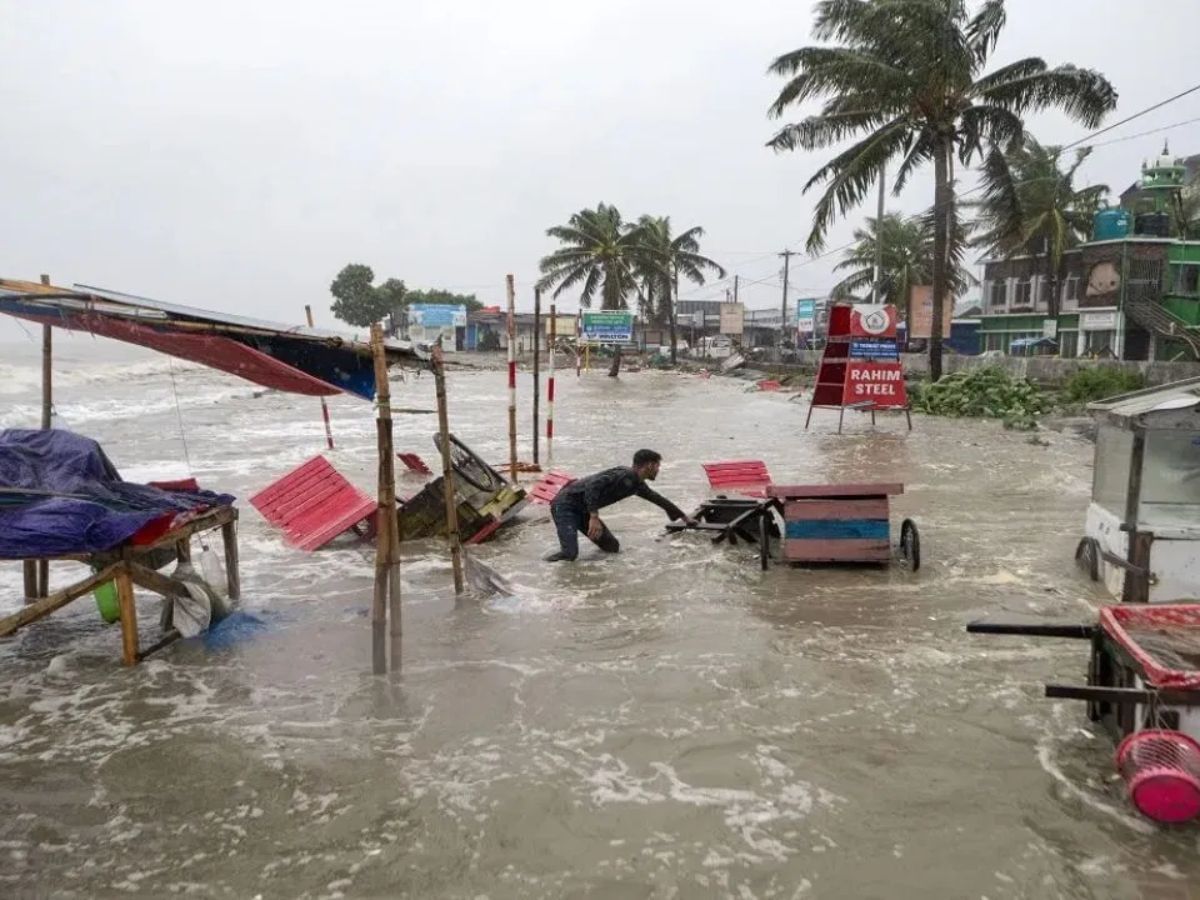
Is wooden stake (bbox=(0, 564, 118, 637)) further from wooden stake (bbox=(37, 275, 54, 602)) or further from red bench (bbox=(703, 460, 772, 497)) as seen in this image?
red bench (bbox=(703, 460, 772, 497))

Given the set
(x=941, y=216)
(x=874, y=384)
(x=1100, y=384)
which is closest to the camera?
(x=874, y=384)

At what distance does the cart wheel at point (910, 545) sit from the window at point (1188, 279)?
31925 millimetres

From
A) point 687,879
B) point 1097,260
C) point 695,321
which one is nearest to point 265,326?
point 687,879

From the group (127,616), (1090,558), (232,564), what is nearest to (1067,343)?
(1090,558)

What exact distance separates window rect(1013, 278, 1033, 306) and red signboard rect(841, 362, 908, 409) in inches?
1107

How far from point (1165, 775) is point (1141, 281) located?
3524 centimetres

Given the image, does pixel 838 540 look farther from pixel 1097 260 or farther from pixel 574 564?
pixel 1097 260

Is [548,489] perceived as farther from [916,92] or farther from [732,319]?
[732,319]

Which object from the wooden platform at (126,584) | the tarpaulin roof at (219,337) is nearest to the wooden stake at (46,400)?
the tarpaulin roof at (219,337)

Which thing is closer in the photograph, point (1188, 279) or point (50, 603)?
point (50, 603)

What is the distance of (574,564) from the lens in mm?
8383

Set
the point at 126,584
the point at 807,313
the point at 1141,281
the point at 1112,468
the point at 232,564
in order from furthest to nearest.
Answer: the point at 807,313, the point at 1141,281, the point at 232,564, the point at 1112,468, the point at 126,584

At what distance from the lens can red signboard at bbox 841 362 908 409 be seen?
736 inches

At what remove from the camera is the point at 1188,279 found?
109 ft
